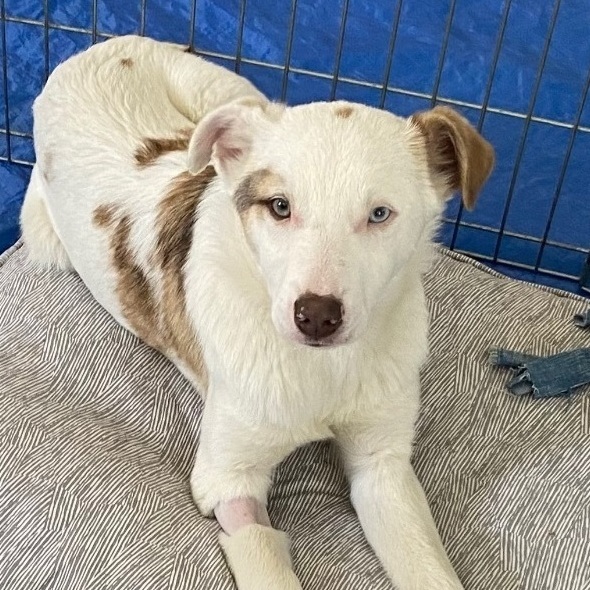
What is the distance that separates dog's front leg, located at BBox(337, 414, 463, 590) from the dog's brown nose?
1.52ft

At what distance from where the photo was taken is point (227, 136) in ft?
6.02

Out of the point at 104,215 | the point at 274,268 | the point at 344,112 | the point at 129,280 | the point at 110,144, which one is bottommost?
the point at 129,280

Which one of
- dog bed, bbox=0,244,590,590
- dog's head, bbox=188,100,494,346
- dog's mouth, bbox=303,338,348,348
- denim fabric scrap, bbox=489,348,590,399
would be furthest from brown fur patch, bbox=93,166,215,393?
denim fabric scrap, bbox=489,348,590,399

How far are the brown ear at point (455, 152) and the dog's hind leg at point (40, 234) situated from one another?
45.2 inches

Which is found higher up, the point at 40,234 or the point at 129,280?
the point at 129,280

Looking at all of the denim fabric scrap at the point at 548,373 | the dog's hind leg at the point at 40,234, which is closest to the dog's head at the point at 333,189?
the denim fabric scrap at the point at 548,373

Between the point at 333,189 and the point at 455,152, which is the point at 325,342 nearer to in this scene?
the point at 333,189

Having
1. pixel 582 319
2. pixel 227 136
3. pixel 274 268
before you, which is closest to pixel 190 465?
pixel 274 268

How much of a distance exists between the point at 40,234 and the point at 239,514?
1095 millimetres

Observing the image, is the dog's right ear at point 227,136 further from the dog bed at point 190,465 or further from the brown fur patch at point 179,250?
the dog bed at point 190,465

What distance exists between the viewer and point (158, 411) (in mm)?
2184

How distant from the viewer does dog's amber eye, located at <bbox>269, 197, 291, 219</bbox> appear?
5.45ft

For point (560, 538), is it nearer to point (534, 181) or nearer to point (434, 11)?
point (534, 181)

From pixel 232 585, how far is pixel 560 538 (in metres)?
0.69
